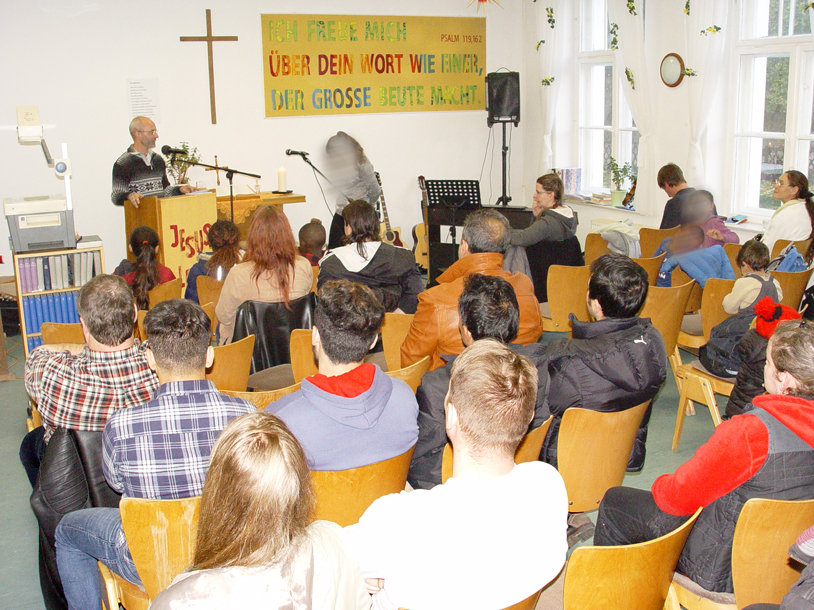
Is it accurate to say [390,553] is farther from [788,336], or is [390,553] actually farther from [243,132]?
[243,132]

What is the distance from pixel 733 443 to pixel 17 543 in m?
2.83

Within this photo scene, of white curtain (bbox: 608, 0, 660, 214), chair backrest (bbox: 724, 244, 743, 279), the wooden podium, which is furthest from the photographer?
white curtain (bbox: 608, 0, 660, 214)

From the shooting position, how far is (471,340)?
2.57 meters

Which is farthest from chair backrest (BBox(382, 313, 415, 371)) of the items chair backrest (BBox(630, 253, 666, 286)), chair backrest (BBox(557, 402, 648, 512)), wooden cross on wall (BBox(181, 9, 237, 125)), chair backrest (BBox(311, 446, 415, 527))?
wooden cross on wall (BBox(181, 9, 237, 125))

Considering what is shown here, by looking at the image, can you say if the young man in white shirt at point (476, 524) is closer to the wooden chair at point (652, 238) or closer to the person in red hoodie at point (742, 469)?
the person in red hoodie at point (742, 469)

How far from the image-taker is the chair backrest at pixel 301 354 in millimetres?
3285

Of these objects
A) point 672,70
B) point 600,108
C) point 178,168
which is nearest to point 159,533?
point 178,168

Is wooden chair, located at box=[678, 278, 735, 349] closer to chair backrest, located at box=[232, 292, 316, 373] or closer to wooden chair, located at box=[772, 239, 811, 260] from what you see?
wooden chair, located at box=[772, 239, 811, 260]

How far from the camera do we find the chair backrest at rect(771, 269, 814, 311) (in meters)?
4.15

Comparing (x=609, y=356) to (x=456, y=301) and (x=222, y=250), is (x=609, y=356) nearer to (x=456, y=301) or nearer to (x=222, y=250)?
(x=456, y=301)

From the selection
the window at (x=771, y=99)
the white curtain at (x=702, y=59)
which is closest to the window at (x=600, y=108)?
the white curtain at (x=702, y=59)

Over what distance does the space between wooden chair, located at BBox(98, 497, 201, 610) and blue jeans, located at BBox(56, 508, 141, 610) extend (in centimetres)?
17

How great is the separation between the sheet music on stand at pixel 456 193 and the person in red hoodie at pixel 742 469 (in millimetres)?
4861

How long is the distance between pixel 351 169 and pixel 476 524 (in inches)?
261
